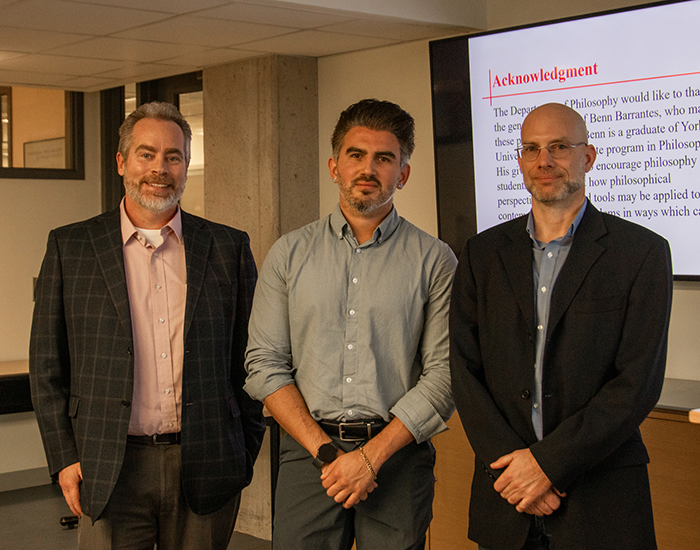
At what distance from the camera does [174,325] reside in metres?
2.29

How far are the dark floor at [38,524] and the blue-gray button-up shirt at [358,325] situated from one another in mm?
2421

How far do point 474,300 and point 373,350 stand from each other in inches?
11.6

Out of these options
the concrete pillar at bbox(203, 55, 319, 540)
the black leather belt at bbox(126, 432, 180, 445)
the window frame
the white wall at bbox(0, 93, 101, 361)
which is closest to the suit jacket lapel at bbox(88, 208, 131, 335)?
the black leather belt at bbox(126, 432, 180, 445)

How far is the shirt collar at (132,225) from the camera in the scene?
232cm

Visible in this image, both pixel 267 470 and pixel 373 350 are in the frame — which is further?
pixel 267 470

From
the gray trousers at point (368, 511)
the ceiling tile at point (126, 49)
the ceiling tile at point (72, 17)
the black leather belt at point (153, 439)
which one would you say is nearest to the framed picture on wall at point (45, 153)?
the ceiling tile at point (126, 49)

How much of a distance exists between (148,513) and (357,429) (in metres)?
0.69

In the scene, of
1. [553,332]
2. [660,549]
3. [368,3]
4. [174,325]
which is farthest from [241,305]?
[660,549]

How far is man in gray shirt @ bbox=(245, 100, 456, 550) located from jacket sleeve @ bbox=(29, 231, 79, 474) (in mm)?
559

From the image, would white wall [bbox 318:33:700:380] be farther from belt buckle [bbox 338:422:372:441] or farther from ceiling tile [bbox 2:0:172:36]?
belt buckle [bbox 338:422:372:441]

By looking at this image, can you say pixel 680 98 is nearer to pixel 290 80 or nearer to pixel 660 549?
pixel 660 549

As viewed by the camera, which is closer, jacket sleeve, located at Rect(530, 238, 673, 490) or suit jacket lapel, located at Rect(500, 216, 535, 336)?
jacket sleeve, located at Rect(530, 238, 673, 490)

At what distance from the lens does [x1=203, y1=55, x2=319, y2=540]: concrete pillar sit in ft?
13.6

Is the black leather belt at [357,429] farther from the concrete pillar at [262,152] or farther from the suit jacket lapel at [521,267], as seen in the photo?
the concrete pillar at [262,152]
